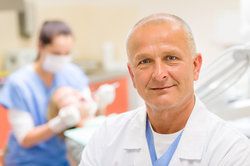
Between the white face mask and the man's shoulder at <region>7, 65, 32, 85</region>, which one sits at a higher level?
the white face mask

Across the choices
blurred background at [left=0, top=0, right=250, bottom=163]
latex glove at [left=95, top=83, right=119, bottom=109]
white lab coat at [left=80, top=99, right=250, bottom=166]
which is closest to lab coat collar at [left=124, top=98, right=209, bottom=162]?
white lab coat at [left=80, top=99, right=250, bottom=166]

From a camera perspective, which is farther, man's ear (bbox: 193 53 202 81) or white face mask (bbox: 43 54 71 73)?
white face mask (bbox: 43 54 71 73)

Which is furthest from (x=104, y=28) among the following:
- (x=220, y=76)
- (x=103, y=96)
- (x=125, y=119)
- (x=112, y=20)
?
(x=125, y=119)

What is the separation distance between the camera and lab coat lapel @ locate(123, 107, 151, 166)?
Result: 1.12 meters

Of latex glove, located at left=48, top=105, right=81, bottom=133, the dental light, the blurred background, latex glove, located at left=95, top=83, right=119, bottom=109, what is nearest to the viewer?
the dental light

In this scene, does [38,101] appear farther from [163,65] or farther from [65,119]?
[163,65]

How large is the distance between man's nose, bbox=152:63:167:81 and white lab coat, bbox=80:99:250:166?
0.16 metres

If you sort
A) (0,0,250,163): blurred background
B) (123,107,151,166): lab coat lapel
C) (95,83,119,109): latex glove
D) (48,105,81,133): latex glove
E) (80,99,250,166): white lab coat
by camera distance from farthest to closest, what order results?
1. (0,0,250,163): blurred background
2. (95,83,119,109): latex glove
3. (48,105,81,133): latex glove
4. (123,107,151,166): lab coat lapel
5. (80,99,250,166): white lab coat

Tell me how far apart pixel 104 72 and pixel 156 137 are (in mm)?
2269

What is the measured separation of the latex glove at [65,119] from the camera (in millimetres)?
1790

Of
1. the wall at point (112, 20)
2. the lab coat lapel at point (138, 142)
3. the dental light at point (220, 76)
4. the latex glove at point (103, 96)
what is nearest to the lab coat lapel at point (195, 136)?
the lab coat lapel at point (138, 142)

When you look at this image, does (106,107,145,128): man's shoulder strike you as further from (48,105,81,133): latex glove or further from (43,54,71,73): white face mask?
(43,54,71,73): white face mask

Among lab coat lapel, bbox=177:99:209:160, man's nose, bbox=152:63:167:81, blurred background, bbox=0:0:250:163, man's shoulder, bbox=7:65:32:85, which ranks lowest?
blurred background, bbox=0:0:250:163

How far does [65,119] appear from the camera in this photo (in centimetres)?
180
